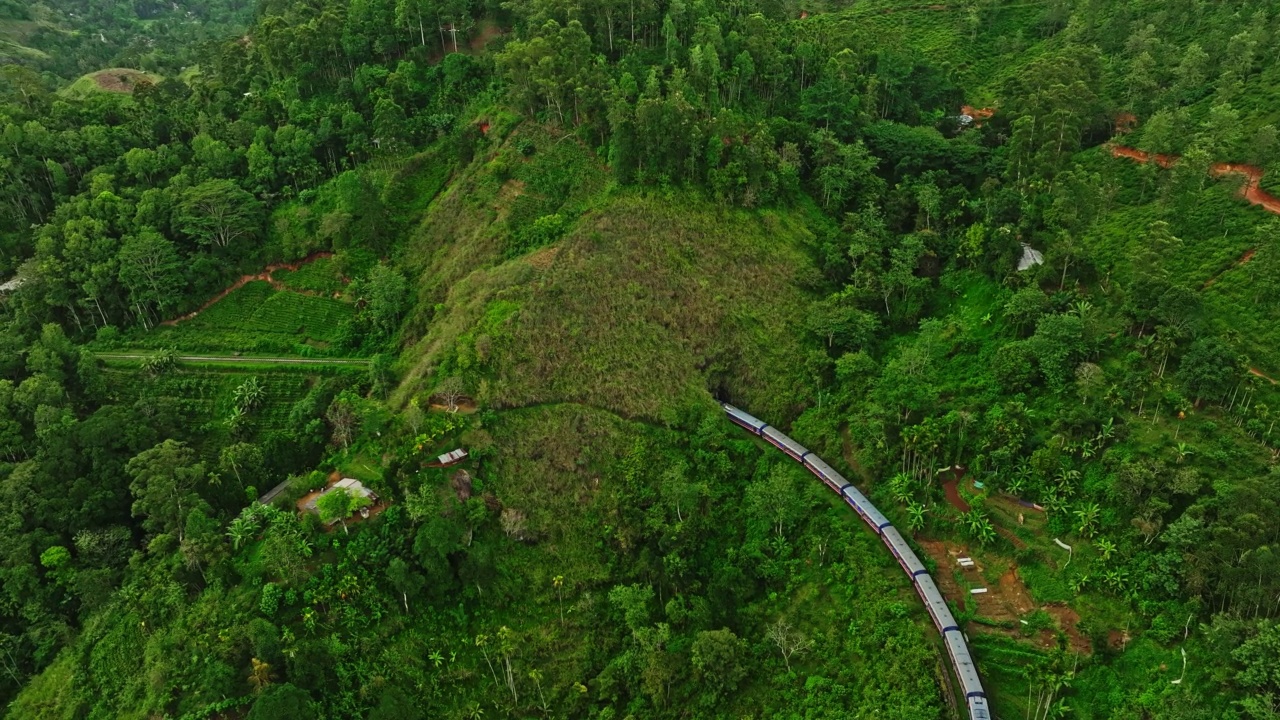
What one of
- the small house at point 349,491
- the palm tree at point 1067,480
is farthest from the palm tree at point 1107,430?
the small house at point 349,491

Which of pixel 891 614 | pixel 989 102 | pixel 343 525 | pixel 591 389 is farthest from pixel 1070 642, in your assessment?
pixel 989 102

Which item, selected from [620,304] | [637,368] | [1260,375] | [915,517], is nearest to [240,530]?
[637,368]

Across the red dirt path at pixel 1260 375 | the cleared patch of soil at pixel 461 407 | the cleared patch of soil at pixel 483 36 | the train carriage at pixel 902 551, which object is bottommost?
the train carriage at pixel 902 551

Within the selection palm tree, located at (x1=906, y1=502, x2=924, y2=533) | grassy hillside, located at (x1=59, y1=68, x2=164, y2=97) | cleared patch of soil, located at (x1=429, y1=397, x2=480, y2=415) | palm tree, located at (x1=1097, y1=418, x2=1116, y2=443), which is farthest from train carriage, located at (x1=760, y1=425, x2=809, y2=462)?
grassy hillside, located at (x1=59, y1=68, x2=164, y2=97)

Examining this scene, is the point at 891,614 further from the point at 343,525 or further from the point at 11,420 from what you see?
the point at 11,420

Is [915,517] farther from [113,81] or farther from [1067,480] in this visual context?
[113,81]

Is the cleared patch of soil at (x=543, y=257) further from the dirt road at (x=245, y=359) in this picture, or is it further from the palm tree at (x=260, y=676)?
the palm tree at (x=260, y=676)
